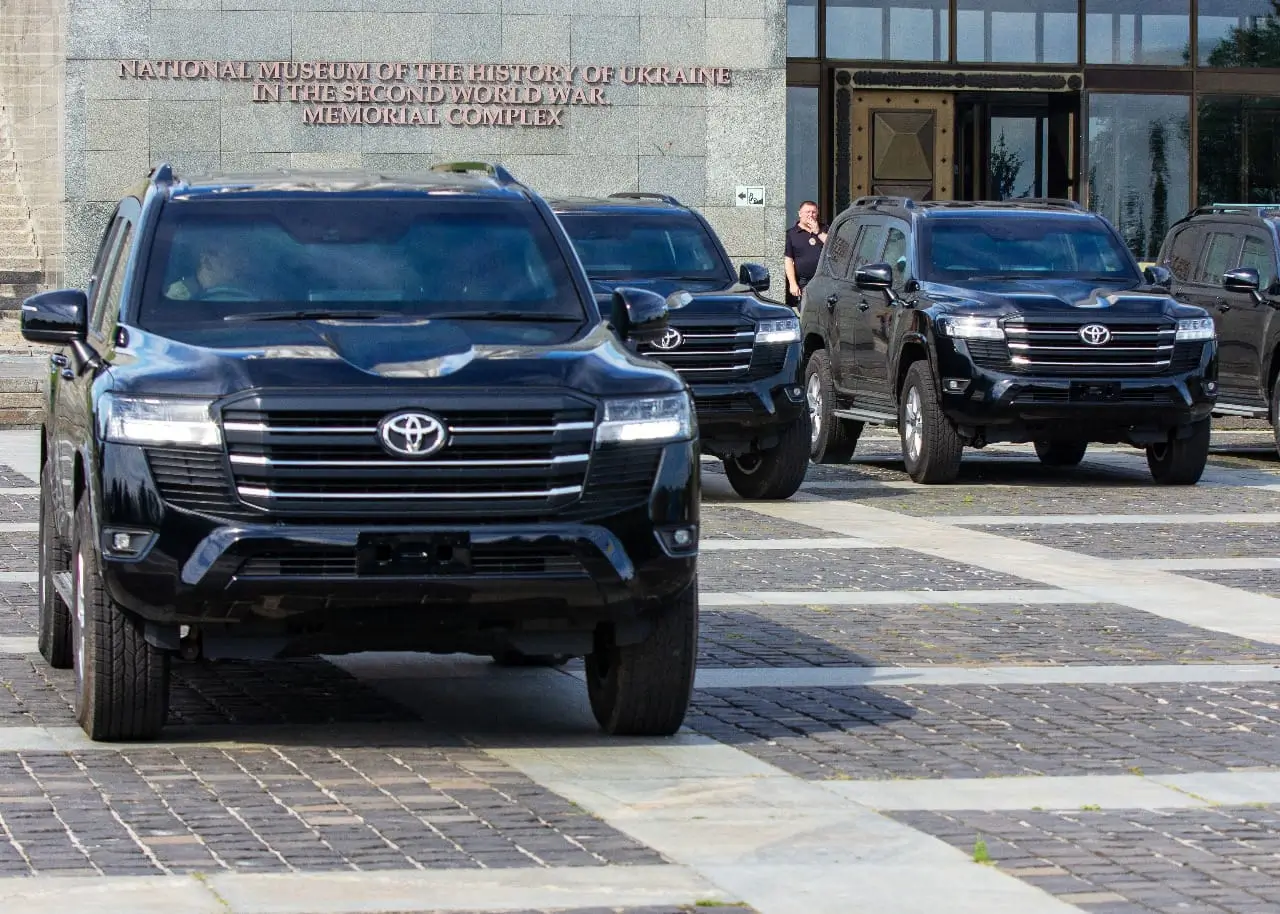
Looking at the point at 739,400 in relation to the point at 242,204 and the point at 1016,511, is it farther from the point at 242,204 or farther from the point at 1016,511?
the point at 242,204

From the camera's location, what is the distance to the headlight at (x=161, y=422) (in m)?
7.70

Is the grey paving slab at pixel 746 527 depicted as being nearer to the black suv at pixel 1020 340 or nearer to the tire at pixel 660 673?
the black suv at pixel 1020 340

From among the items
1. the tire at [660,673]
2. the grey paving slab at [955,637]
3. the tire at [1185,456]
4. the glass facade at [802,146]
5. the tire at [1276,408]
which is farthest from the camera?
the glass facade at [802,146]

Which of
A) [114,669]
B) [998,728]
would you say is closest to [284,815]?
[114,669]

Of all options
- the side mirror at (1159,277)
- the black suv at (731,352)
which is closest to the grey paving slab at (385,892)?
the black suv at (731,352)

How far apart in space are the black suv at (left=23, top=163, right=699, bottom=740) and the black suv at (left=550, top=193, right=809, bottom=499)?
8.49 m

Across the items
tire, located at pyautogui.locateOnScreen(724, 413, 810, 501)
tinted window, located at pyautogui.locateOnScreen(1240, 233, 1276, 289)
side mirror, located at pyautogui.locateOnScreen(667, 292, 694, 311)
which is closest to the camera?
side mirror, located at pyautogui.locateOnScreen(667, 292, 694, 311)

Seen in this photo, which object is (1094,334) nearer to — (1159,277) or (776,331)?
(1159,277)

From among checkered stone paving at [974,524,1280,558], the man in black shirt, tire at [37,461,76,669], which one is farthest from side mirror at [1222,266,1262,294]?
tire at [37,461,76,669]

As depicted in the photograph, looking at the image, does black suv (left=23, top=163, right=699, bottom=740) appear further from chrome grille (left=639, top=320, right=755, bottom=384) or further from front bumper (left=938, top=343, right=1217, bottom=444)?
front bumper (left=938, top=343, right=1217, bottom=444)

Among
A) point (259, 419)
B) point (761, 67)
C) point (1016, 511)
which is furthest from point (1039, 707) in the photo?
point (761, 67)

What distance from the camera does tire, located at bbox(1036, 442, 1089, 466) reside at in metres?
21.1

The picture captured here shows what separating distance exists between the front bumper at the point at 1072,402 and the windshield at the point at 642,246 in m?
1.80

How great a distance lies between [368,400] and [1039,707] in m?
2.72
